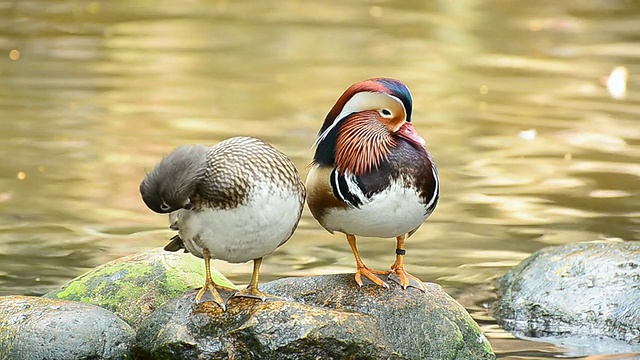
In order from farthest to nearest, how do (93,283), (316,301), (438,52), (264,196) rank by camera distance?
1. (438,52)
2. (93,283)
3. (316,301)
4. (264,196)

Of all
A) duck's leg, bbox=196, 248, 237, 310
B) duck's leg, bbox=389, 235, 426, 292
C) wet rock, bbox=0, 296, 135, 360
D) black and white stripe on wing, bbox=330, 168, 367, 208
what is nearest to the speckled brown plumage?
black and white stripe on wing, bbox=330, 168, 367, 208

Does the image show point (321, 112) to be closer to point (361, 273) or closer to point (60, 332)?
point (361, 273)

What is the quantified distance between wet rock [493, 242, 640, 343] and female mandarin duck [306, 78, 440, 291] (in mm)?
2141

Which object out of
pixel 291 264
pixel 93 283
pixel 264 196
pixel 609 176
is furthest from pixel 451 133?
pixel 264 196

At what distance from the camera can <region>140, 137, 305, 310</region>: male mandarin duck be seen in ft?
18.9

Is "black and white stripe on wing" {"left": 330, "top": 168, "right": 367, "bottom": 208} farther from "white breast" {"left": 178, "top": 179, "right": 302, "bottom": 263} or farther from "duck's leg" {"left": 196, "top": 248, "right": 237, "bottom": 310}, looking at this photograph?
"duck's leg" {"left": 196, "top": 248, "right": 237, "bottom": 310}

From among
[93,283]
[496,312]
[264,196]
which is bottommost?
[496,312]

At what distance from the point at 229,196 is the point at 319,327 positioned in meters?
0.84

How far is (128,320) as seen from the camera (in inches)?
276

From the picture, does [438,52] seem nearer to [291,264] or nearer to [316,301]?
[291,264]

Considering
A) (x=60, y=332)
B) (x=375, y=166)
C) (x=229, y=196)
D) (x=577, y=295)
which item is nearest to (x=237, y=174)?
(x=229, y=196)

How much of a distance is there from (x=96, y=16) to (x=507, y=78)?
745 cm

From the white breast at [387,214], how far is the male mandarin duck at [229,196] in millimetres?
283

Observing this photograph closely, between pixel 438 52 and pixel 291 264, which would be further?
pixel 438 52
